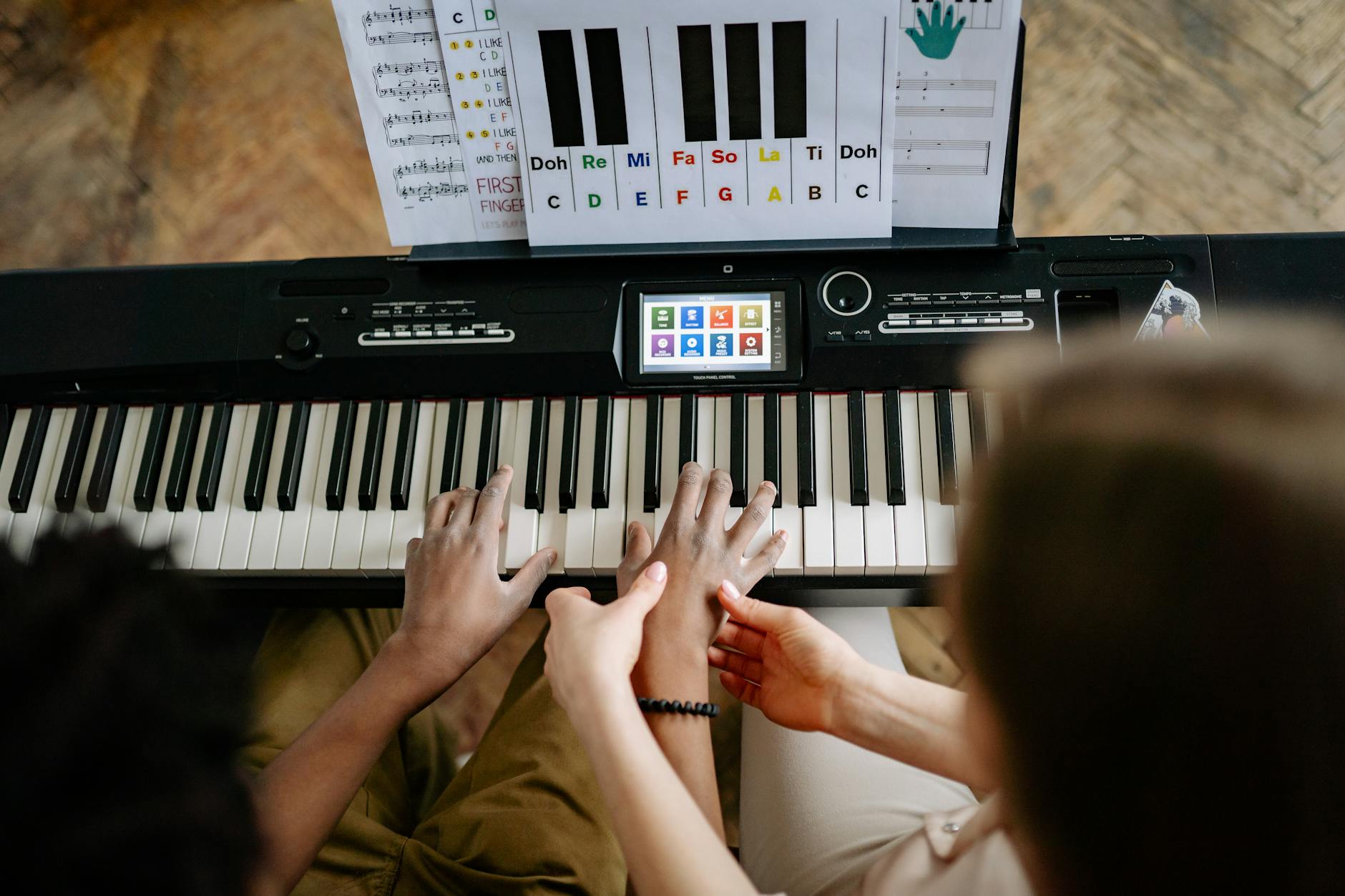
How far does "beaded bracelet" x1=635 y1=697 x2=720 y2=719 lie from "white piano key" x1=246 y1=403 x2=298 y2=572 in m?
0.59

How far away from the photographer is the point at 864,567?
1.23m

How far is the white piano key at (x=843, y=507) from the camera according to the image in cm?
123

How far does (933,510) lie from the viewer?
1.25 m

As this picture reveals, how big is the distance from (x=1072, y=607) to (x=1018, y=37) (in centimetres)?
76

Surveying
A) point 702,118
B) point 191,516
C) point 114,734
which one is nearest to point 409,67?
point 702,118

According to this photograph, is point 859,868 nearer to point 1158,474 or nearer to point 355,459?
point 1158,474

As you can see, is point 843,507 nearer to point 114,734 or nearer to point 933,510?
point 933,510

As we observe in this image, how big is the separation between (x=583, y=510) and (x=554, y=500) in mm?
46

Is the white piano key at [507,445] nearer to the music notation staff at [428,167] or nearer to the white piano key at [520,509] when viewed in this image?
the white piano key at [520,509]

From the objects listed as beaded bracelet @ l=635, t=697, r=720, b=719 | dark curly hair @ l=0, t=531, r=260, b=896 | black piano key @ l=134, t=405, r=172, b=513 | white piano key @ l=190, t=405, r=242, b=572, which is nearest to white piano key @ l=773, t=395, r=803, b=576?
beaded bracelet @ l=635, t=697, r=720, b=719

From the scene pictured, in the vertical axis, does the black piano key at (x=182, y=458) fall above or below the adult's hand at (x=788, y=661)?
above

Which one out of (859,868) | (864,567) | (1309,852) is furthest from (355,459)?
(1309,852)

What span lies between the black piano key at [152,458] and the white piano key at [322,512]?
0.23 metres

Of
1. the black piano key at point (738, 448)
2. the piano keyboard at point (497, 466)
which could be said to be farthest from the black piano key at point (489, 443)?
the black piano key at point (738, 448)
